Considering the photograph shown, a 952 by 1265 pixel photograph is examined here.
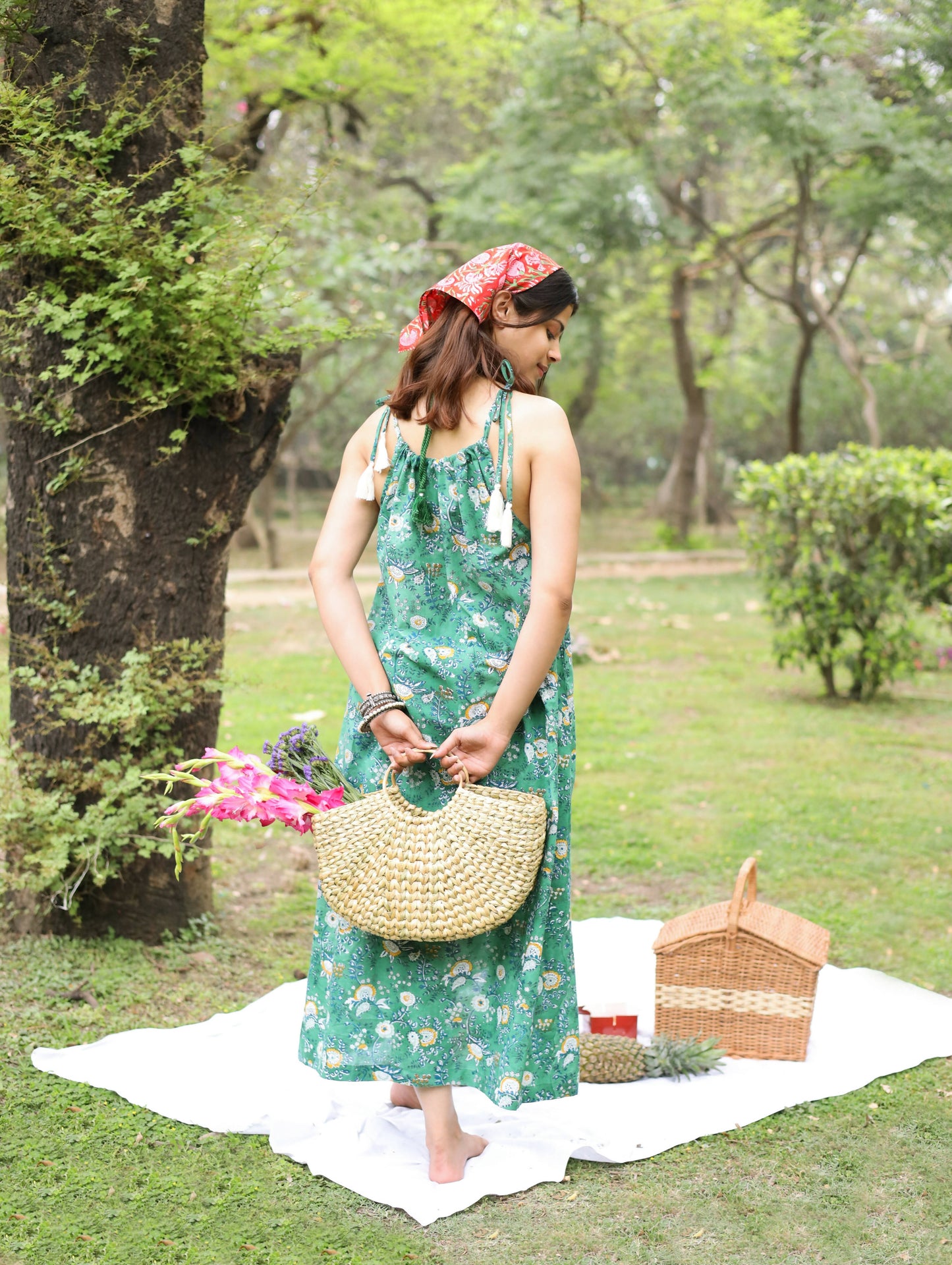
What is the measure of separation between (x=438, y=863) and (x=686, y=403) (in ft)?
55.2

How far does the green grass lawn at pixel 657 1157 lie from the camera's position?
7.69ft

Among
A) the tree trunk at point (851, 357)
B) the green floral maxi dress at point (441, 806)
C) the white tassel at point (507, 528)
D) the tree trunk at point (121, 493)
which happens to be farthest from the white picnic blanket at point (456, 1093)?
the tree trunk at point (851, 357)

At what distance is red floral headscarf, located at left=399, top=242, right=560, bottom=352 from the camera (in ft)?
7.82

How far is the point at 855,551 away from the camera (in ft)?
25.3

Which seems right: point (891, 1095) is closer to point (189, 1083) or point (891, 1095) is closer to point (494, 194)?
point (189, 1083)

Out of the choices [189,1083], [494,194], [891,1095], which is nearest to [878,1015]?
[891,1095]

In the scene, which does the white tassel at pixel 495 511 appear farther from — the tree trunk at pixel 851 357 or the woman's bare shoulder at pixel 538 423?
the tree trunk at pixel 851 357

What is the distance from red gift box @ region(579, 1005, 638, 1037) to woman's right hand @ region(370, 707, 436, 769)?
1220 mm

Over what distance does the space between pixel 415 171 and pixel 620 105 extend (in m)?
4.52

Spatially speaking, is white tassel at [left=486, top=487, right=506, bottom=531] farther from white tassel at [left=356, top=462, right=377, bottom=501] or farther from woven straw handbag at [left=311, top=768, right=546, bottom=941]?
woven straw handbag at [left=311, top=768, right=546, bottom=941]

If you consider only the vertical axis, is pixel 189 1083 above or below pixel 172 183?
below

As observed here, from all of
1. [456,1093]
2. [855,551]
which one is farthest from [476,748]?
[855,551]

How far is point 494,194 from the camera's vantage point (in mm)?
14828

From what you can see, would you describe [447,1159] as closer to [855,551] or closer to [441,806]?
[441,806]
